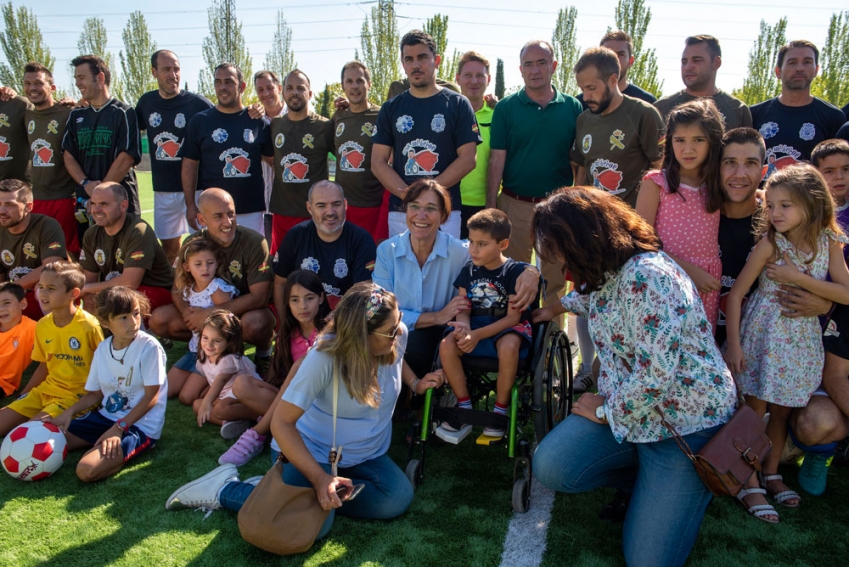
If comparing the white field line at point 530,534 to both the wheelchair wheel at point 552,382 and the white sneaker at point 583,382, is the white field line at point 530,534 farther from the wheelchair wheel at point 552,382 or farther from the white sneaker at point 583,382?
the white sneaker at point 583,382

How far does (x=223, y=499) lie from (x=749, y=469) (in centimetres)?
243

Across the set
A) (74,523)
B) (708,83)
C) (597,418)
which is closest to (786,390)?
(597,418)

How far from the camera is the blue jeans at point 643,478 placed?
8.65 ft

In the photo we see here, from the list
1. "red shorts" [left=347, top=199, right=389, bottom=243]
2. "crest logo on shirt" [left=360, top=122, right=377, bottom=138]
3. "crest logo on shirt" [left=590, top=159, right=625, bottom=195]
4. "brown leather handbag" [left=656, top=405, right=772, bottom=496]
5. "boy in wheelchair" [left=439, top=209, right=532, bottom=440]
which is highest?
"crest logo on shirt" [left=360, top=122, right=377, bottom=138]

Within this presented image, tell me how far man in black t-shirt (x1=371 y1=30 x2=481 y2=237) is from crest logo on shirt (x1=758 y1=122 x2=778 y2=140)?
2.25 metres

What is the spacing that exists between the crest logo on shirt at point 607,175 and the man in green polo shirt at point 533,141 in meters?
0.60

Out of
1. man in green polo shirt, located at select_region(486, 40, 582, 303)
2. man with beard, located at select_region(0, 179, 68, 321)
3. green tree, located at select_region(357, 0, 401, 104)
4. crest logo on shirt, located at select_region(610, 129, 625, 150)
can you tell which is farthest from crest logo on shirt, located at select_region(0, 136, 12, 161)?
green tree, located at select_region(357, 0, 401, 104)

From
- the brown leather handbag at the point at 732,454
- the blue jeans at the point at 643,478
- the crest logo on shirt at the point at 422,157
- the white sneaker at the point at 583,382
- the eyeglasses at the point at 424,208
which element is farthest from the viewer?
the crest logo on shirt at the point at 422,157

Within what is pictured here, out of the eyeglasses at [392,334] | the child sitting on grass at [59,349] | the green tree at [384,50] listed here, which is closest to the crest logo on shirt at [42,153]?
the child sitting on grass at [59,349]

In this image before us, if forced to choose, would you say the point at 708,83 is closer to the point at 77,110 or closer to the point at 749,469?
the point at 749,469

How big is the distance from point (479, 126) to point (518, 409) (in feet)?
11.7

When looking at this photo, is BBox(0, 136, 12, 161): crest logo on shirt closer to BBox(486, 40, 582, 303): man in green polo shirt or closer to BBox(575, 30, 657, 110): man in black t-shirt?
BBox(486, 40, 582, 303): man in green polo shirt

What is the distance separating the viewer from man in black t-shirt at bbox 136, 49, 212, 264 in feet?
21.0

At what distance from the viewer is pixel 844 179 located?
3686 millimetres
